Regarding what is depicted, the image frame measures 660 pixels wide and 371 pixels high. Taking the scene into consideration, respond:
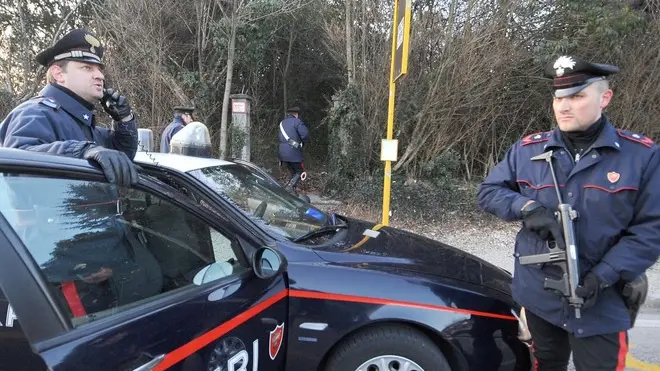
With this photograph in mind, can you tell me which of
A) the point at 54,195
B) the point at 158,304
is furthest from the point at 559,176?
the point at 54,195

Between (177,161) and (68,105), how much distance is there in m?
0.68

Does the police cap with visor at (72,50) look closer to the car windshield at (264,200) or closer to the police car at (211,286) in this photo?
the police car at (211,286)

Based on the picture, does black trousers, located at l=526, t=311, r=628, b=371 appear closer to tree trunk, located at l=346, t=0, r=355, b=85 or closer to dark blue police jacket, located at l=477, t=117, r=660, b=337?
dark blue police jacket, located at l=477, t=117, r=660, b=337

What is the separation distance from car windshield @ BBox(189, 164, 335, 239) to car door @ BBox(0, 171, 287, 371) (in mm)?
559

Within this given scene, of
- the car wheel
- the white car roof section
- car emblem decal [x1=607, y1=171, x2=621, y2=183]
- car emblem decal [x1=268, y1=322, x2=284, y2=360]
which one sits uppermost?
car emblem decal [x1=607, y1=171, x2=621, y2=183]

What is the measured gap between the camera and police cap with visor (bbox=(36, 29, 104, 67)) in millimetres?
2418

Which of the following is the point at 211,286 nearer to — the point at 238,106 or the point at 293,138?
the point at 293,138

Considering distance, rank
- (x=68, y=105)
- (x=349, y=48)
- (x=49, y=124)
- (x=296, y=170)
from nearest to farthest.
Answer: (x=49, y=124)
(x=68, y=105)
(x=349, y=48)
(x=296, y=170)

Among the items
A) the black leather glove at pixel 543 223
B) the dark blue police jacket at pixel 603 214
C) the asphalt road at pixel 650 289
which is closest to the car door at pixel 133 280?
the black leather glove at pixel 543 223

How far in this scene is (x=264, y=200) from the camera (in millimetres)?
2846

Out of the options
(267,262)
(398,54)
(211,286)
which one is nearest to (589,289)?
(267,262)

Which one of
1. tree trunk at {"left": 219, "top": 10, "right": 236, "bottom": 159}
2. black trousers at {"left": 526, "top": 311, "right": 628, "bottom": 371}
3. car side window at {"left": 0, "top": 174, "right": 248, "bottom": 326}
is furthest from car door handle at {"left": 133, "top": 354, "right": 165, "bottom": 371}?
tree trunk at {"left": 219, "top": 10, "right": 236, "bottom": 159}

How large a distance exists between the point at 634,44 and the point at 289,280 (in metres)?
8.48

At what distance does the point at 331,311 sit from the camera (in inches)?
81.9
